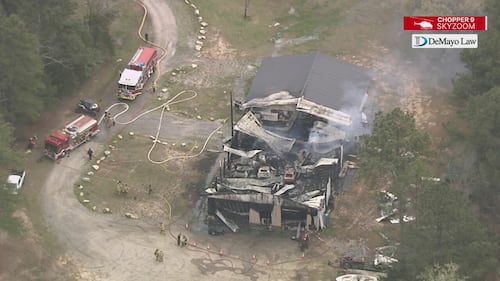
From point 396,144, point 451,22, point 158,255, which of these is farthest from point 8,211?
point 451,22

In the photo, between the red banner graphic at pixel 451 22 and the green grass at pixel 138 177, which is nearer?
the green grass at pixel 138 177

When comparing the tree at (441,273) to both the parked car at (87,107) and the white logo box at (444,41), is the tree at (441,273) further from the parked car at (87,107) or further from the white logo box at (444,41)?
the parked car at (87,107)

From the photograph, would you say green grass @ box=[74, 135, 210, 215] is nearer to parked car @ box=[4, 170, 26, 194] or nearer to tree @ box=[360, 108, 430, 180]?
parked car @ box=[4, 170, 26, 194]

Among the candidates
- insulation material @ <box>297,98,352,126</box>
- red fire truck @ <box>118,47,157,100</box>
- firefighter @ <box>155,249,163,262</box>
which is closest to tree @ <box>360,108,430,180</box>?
insulation material @ <box>297,98,352,126</box>

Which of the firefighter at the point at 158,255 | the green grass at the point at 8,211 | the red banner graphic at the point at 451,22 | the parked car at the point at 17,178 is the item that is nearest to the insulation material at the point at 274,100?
the firefighter at the point at 158,255

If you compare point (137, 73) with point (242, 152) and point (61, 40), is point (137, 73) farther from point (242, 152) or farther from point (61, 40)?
point (242, 152)

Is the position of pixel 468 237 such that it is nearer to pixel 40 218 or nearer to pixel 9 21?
pixel 40 218

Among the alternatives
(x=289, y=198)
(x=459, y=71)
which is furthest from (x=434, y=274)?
(x=459, y=71)
